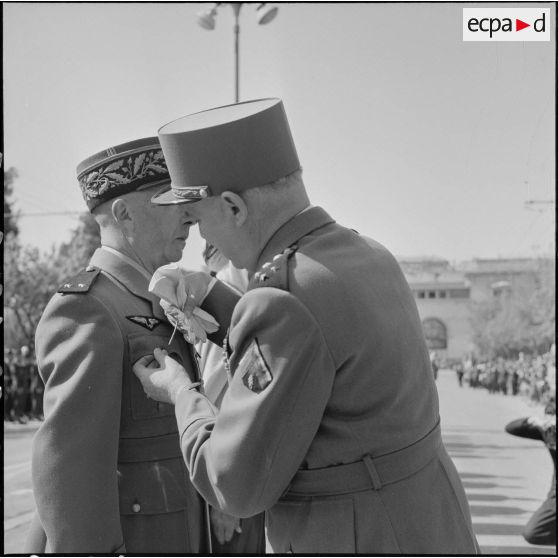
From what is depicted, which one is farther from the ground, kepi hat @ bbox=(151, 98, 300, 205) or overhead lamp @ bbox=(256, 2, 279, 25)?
overhead lamp @ bbox=(256, 2, 279, 25)

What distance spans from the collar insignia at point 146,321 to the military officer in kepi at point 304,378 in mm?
457

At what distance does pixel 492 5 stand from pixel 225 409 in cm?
144

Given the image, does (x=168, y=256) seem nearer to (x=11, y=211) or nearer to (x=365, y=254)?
(x=365, y=254)

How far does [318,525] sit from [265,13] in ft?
6.61

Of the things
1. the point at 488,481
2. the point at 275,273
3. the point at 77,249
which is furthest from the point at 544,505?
the point at 77,249

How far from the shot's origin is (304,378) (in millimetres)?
1908

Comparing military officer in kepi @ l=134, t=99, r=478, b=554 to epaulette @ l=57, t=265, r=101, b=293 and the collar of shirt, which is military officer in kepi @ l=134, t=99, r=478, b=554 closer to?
the collar of shirt

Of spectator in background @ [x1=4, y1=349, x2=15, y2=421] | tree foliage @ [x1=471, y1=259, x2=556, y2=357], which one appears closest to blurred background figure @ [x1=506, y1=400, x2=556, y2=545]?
spectator in background @ [x1=4, y1=349, x2=15, y2=421]

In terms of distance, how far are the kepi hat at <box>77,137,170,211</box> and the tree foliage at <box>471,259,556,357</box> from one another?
4008 centimetres

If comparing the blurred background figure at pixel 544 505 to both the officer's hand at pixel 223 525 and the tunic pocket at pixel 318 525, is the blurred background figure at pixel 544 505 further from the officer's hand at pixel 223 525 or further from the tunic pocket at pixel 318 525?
the tunic pocket at pixel 318 525

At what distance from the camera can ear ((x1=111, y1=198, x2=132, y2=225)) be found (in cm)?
279

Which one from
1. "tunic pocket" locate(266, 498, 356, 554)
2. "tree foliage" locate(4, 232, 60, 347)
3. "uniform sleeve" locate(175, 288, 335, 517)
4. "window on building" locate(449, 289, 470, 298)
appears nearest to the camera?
"uniform sleeve" locate(175, 288, 335, 517)

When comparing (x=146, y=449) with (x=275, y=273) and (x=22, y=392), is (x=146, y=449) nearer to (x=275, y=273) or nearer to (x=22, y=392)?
(x=275, y=273)

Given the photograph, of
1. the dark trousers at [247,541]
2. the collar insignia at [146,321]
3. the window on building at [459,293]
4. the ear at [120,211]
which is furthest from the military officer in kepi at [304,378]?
the window on building at [459,293]
